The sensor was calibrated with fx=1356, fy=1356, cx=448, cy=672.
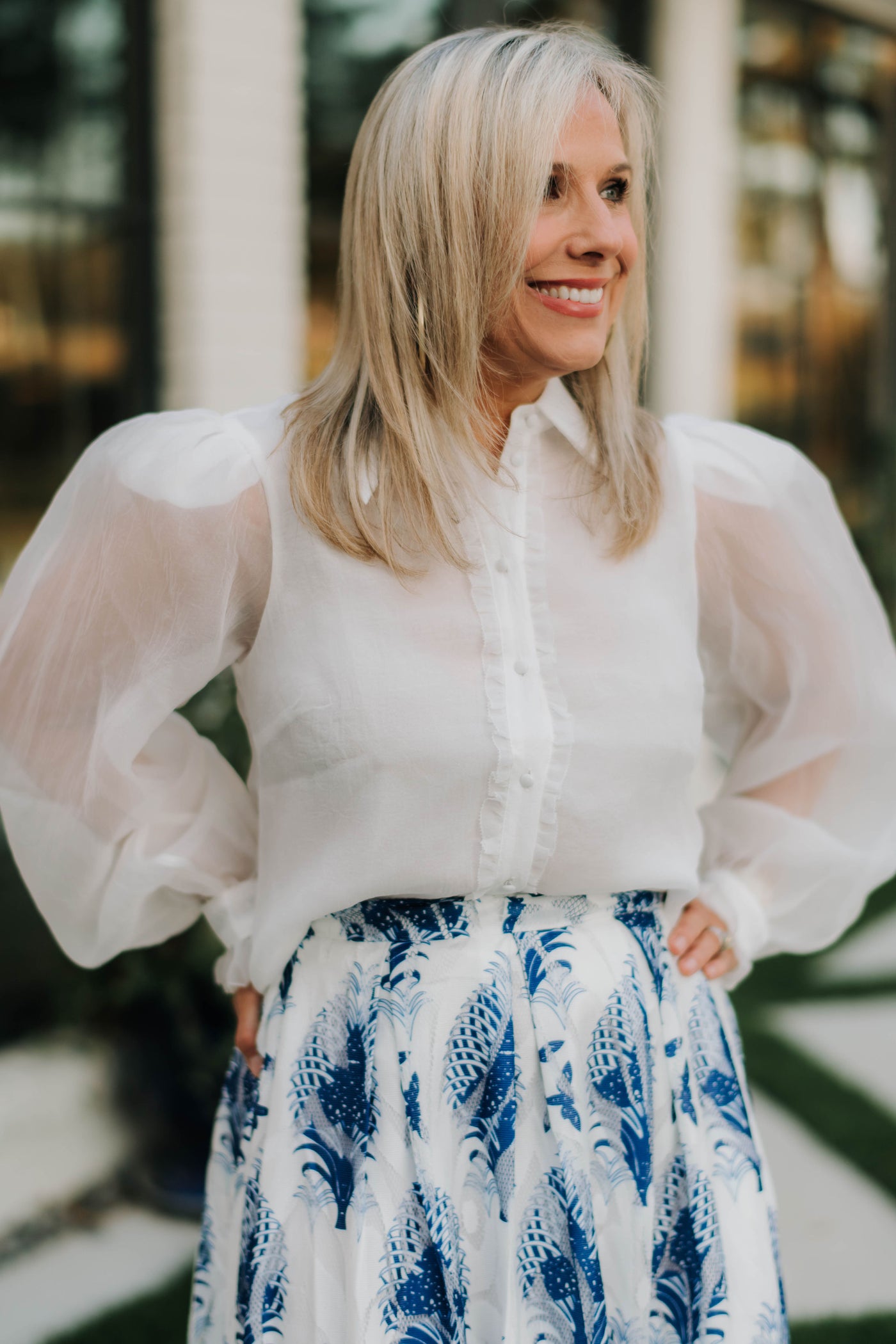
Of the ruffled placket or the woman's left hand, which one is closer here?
the ruffled placket

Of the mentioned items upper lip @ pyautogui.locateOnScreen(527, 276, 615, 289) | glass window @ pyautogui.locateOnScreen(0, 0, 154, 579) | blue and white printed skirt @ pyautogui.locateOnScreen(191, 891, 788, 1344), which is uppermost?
glass window @ pyautogui.locateOnScreen(0, 0, 154, 579)

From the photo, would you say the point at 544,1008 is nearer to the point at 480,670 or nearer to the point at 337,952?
the point at 337,952

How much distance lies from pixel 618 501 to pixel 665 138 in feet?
15.9

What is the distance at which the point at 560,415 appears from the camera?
1.52 m

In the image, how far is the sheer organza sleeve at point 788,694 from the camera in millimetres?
1586

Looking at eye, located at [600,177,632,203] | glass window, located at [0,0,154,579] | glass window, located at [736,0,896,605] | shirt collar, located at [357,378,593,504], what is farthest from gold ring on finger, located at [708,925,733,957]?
glass window, located at [736,0,896,605]

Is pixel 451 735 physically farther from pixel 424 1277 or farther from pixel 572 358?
pixel 424 1277

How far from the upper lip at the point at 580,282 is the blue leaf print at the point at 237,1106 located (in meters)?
0.92

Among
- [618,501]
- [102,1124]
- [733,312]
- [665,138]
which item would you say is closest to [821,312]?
[733,312]

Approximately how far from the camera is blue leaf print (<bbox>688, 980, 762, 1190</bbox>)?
1488 mm

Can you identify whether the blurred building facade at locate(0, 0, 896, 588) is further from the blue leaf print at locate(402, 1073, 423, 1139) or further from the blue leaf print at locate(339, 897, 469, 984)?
the blue leaf print at locate(402, 1073, 423, 1139)

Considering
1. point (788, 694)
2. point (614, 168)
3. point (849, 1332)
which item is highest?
point (614, 168)

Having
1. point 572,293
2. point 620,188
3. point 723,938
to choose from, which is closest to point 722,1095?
point 723,938

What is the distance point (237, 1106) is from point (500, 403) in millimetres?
870
